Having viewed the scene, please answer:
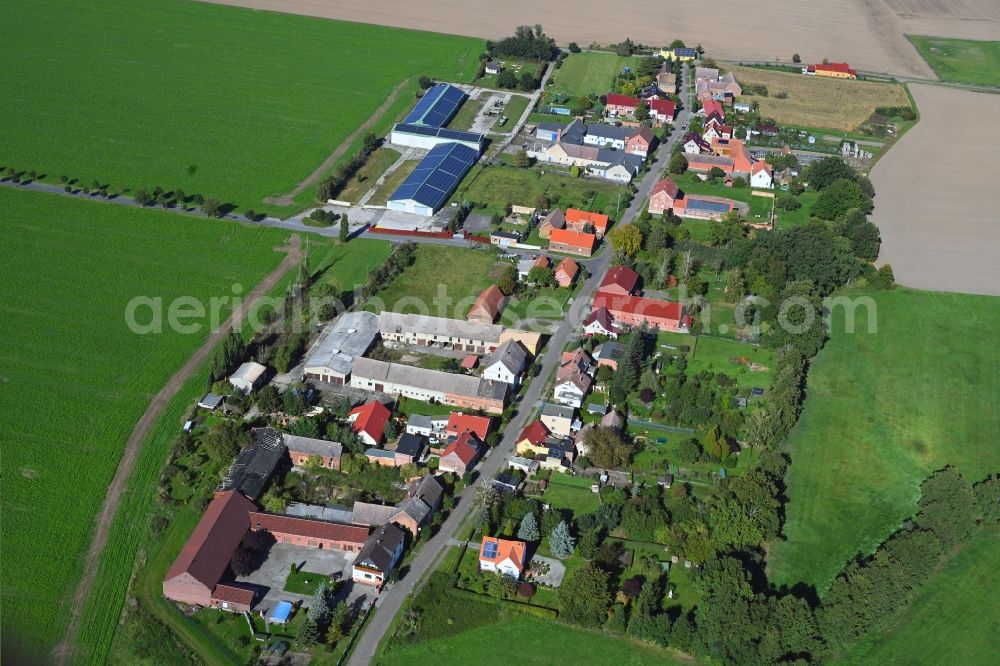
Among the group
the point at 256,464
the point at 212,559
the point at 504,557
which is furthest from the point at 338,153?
the point at 504,557

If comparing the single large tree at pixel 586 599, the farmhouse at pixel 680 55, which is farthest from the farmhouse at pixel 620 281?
the farmhouse at pixel 680 55

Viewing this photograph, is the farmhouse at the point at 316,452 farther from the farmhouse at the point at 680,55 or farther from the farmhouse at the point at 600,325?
the farmhouse at the point at 680,55

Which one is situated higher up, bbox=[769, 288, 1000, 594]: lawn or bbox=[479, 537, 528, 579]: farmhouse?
bbox=[769, 288, 1000, 594]: lawn

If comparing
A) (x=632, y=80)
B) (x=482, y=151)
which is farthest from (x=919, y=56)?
(x=482, y=151)

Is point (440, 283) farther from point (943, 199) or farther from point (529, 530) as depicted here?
point (943, 199)

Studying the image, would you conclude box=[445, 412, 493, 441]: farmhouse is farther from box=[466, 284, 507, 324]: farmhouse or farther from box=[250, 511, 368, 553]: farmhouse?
box=[466, 284, 507, 324]: farmhouse

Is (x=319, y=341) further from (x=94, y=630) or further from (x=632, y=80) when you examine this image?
(x=632, y=80)

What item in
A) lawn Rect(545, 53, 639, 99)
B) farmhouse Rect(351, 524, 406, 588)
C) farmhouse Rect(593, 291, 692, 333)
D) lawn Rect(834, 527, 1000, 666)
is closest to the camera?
lawn Rect(834, 527, 1000, 666)

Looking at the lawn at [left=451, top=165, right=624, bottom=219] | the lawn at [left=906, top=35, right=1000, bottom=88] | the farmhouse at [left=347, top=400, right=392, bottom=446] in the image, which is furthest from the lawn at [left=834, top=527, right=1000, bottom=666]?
the lawn at [left=906, top=35, right=1000, bottom=88]
